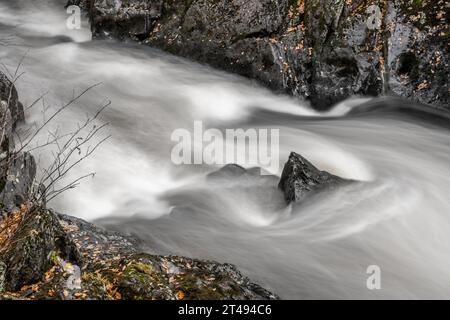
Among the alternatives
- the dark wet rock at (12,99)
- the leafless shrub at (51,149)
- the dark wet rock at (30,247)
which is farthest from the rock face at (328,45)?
the dark wet rock at (30,247)

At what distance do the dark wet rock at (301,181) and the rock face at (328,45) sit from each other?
349 cm

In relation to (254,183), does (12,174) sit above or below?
above

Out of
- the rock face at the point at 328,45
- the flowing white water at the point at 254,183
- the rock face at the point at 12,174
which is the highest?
the rock face at the point at 328,45

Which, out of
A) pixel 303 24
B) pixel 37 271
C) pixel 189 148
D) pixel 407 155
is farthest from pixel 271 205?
pixel 303 24

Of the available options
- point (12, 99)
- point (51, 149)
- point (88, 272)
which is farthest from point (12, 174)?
point (51, 149)

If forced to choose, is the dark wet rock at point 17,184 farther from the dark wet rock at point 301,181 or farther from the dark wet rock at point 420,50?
the dark wet rock at point 420,50

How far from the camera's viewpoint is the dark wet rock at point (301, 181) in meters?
6.43

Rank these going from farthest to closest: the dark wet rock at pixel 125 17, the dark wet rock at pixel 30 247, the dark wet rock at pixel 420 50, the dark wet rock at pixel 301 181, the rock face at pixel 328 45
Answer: the dark wet rock at pixel 125 17
the rock face at pixel 328 45
the dark wet rock at pixel 420 50
the dark wet rock at pixel 301 181
the dark wet rock at pixel 30 247

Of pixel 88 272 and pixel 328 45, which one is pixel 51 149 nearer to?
pixel 88 272

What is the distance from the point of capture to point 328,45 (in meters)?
9.59

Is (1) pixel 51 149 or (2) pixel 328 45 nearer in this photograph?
(1) pixel 51 149

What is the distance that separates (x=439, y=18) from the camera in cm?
905

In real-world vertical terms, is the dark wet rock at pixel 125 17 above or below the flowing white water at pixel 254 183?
above

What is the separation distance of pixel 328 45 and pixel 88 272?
7390mm
